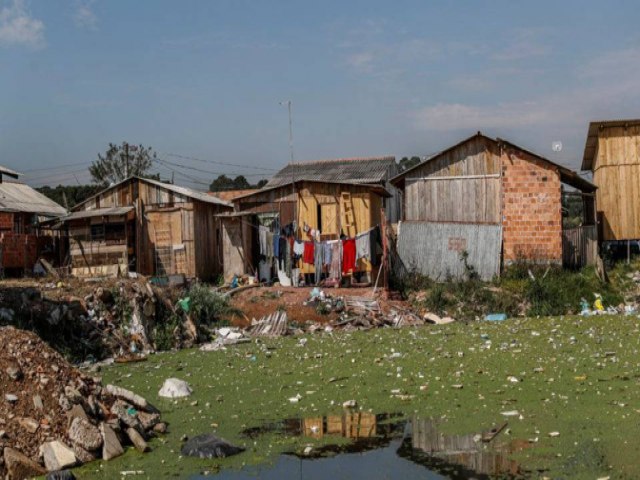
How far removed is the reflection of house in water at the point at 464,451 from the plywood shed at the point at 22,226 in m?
19.7

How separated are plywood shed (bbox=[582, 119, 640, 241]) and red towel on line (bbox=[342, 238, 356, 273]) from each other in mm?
9768

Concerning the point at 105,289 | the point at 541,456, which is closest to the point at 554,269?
the point at 105,289

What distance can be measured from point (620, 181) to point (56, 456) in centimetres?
2458

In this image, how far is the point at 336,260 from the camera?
82.5 feet

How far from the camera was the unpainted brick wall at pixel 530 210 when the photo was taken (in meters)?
24.8

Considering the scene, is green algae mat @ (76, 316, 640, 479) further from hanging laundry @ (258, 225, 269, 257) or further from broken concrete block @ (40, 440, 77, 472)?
hanging laundry @ (258, 225, 269, 257)

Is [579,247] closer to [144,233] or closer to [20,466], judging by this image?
[144,233]

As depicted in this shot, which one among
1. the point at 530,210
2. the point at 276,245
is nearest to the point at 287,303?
the point at 276,245

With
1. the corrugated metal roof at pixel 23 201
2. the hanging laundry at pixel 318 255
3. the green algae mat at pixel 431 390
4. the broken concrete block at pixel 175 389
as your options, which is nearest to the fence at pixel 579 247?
the hanging laundry at pixel 318 255

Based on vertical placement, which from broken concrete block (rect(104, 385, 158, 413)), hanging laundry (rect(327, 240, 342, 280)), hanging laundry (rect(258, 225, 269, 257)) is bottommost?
broken concrete block (rect(104, 385, 158, 413))

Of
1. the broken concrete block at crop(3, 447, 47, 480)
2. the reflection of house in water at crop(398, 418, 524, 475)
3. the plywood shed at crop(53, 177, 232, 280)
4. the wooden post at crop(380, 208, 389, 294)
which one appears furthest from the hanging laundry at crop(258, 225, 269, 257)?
the broken concrete block at crop(3, 447, 47, 480)

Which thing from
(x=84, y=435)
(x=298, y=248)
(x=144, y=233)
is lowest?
(x=84, y=435)

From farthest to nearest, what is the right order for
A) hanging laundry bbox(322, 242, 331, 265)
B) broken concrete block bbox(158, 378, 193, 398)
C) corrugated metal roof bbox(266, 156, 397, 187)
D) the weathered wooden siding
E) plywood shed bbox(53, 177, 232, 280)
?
corrugated metal roof bbox(266, 156, 397, 187) → plywood shed bbox(53, 177, 232, 280) → the weathered wooden siding → hanging laundry bbox(322, 242, 331, 265) → broken concrete block bbox(158, 378, 193, 398)

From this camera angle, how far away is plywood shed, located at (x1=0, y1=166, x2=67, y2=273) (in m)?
28.4
